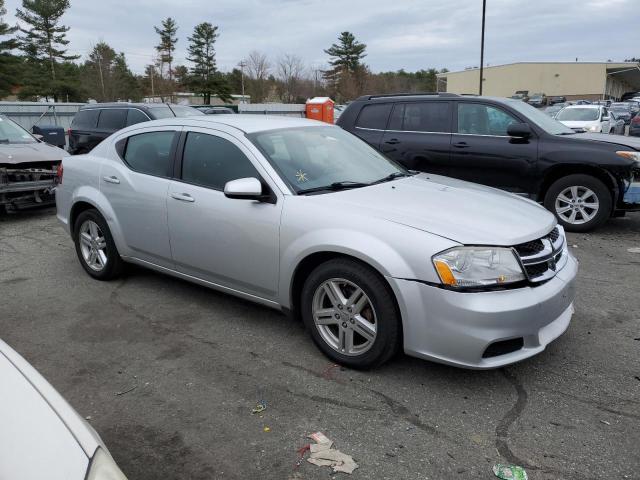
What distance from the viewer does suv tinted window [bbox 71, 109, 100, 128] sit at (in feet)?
41.3

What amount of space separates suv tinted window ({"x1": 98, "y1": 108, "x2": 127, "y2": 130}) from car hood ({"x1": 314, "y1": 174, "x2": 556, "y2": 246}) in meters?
9.62

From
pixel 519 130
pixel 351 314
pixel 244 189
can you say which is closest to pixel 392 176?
pixel 244 189

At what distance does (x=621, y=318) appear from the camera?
169 inches

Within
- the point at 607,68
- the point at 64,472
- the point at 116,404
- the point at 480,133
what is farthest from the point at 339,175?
the point at 607,68

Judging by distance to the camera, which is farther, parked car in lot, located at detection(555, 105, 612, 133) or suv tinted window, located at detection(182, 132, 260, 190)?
parked car in lot, located at detection(555, 105, 612, 133)

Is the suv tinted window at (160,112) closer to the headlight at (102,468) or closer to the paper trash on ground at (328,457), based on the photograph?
the paper trash on ground at (328,457)

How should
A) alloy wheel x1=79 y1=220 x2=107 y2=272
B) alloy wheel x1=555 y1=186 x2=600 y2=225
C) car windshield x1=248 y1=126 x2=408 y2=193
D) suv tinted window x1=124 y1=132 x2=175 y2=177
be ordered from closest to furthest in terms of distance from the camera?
1. car windshield x1=248 y1=126 x2=408 y2=193
2. suv tinted window x1=124 y1=132 x2=175 y2=177
3. alloy wheel x1=79 y1=220 x2=107 y2=272
4. alloy wheel x1=555 y1=186 x2=600 y2=225

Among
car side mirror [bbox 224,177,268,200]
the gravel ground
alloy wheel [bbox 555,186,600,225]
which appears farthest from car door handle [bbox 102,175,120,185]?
alloy wheel [bbox 555,186,600,225]

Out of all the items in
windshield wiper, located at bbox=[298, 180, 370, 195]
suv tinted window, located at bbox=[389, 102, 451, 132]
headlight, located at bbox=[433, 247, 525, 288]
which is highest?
suv tinted window, located at bbox=[389, 102, 451, 132]

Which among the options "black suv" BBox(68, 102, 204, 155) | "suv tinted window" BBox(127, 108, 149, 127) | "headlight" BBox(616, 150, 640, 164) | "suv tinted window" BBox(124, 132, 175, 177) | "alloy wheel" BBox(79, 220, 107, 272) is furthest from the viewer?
"black suv" BBox(68, 102, 204, 155)

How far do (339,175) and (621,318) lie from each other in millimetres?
2515

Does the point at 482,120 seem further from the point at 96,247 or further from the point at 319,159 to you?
the point at 96,247

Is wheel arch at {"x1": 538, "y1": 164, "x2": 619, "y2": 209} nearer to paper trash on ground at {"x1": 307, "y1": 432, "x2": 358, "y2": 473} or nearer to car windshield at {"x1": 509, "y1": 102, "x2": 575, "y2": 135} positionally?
car windshield at {"x1": 509, "y1": 102, "x2": 575, "y2": 135}

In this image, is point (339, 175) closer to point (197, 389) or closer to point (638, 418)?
point (197, 389)
